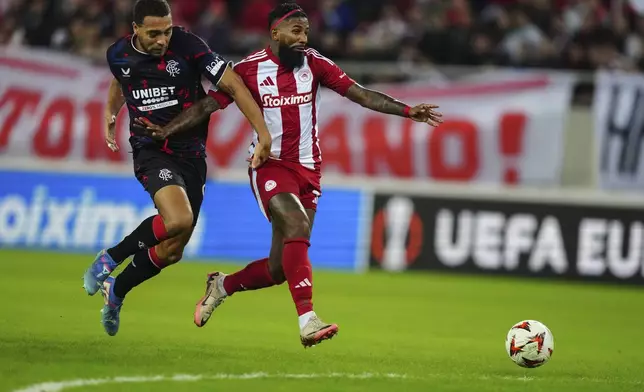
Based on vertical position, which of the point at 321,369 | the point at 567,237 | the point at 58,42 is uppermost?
the point at 58,42

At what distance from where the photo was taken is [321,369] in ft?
25.5

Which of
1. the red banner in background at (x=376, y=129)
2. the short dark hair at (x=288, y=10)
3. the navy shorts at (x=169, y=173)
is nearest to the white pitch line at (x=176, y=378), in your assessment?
the navy shorts at (x=169, y=173)

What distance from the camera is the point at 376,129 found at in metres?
16.8

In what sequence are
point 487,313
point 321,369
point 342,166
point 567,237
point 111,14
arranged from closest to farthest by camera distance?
point 321,369 < point 487,313 < point 567,237 < point 342,166 < point 111,14

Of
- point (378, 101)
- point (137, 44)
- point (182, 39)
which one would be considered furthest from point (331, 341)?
point (137, 44)

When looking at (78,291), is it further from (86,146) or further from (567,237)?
(567,237)

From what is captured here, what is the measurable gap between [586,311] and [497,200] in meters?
3.07

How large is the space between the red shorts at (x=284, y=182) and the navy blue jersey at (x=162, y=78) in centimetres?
66

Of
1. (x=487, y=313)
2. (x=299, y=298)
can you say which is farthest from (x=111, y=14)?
(x=299, y=298)

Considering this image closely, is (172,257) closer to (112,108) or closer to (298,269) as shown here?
(298,269)

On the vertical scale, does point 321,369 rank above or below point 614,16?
below

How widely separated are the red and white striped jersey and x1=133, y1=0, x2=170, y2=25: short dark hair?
2.19ft

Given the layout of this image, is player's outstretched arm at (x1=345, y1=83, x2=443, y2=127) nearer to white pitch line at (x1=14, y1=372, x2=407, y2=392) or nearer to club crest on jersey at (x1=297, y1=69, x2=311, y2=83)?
club crest on jersey at (x1=297, y1=69, x2=311, y2=83)

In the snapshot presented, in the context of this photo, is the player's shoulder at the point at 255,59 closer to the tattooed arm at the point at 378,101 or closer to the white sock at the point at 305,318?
the tattooed arm at the point at 378,101
